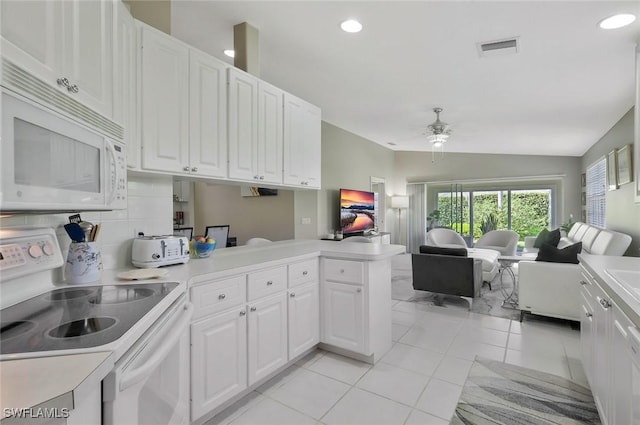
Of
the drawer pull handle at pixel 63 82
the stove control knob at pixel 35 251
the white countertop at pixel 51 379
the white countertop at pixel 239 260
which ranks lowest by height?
the white countertop at pixel 51 379

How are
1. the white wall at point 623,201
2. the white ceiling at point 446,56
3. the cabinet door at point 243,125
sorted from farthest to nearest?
the white wall at point 623,201 → the cabinet door at point 243,125 → the white ceiling at point 446,56

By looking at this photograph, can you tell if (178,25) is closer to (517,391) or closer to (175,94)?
(175,94)

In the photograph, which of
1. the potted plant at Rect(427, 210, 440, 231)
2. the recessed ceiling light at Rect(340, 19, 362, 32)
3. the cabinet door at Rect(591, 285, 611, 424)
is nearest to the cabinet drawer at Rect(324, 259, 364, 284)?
Result: the cabinet door at Rect(591, 285, 611, 424)

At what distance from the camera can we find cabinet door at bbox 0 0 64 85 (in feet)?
2.77

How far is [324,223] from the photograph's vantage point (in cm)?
550

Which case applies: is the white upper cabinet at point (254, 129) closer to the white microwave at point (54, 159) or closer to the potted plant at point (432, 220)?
the white microwave at point (54, 159)

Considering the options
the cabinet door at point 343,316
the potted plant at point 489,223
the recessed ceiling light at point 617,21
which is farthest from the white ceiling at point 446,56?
the potted plant at point 489,223

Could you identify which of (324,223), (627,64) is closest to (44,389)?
(627,64)

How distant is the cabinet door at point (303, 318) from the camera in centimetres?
228

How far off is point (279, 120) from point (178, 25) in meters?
1.12

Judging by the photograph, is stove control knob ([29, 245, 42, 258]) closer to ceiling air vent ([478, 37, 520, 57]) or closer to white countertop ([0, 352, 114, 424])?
white countertop ([0, 352, 114, 424])

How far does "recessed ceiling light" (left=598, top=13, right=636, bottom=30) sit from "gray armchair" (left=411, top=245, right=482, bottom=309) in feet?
7.76

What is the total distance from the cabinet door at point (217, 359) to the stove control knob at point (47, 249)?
722 mm

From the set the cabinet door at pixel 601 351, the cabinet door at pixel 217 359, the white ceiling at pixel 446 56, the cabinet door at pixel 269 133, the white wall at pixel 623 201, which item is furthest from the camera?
the white wall at pixel 623 201
